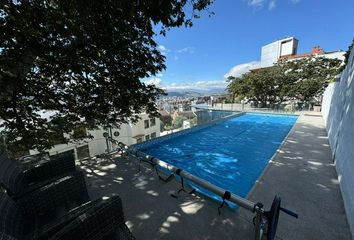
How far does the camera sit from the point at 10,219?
1.43 metres

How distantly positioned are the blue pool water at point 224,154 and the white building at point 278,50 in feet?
135

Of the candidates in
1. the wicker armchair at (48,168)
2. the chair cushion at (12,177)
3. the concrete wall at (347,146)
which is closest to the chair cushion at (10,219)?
the chair cushion at (12,177)

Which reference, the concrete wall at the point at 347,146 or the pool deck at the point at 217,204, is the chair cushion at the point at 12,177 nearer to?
the pool deck at the point at 217,204

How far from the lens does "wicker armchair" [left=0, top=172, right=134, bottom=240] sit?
1329 millimetres

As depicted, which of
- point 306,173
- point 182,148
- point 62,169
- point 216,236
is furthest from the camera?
point 182,148

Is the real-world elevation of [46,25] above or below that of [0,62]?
above

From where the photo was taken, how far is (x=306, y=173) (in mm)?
3582

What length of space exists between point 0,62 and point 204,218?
3.51m

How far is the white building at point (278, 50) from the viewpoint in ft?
127

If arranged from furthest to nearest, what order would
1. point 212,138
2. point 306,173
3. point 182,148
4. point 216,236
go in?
point 212,138 < point 182,148 < point 306,173 < point 216,236

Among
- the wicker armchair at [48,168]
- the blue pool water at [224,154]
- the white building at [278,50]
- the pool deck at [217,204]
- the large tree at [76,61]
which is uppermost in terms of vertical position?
the white building at [278,50]

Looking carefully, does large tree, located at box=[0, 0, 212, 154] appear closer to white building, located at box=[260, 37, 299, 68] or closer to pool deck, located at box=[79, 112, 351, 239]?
pool deck, located at box=[79, 112, 351, 239]

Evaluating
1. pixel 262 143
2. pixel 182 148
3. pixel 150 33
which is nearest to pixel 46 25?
pixel 150 33

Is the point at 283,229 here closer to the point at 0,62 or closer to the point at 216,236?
the point at 216,236
